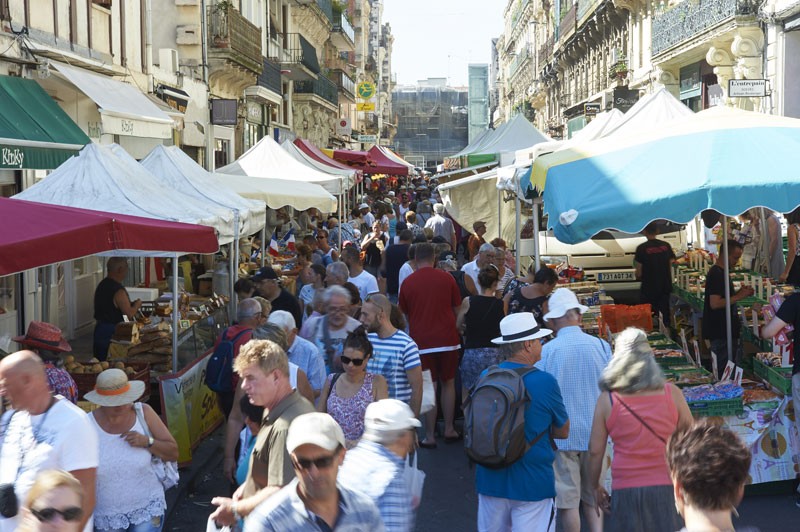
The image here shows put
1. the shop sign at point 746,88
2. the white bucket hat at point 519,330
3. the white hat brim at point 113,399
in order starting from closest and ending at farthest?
the white hat brim at point 113,399, the white bucket hat at point 519,330, the shop sign at point 746,88

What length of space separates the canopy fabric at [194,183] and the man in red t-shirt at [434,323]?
2.55 meters

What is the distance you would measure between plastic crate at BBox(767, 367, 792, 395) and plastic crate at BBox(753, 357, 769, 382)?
0.13m

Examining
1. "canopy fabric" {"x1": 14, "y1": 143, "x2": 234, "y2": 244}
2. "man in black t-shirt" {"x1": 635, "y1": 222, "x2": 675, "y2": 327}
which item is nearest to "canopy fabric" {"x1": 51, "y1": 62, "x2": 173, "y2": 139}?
"canopy fabric" {"x1": 14, "y1": 143, "x2": 234, "y2": 244}

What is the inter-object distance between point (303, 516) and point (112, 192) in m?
5.81

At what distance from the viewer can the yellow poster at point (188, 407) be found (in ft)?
26.1

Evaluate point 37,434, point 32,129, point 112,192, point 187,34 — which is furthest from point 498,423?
point 187,34

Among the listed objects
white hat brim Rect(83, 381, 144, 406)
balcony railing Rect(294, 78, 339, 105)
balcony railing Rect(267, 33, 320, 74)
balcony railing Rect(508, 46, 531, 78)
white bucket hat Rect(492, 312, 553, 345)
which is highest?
balcony railing Rect(508, 46, 531, 78)

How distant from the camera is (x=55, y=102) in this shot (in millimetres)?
13562

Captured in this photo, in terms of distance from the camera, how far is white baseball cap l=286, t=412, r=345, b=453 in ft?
10.5

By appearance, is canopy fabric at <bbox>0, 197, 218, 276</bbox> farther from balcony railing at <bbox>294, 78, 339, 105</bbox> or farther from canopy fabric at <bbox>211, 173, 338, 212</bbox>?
balcony railing at <bbox>294, 78, 339, 105</bbox>

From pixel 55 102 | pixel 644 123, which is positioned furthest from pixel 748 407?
pixel 55 102

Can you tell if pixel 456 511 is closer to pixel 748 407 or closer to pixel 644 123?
pixel 748 407

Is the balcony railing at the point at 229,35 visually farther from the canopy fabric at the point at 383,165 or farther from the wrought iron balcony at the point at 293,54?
the wrought iron balcony at the point at 293,54

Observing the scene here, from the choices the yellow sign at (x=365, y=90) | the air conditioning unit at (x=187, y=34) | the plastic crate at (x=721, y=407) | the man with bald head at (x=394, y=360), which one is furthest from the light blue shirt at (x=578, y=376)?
the yellow sign at (x=365, y=90)
